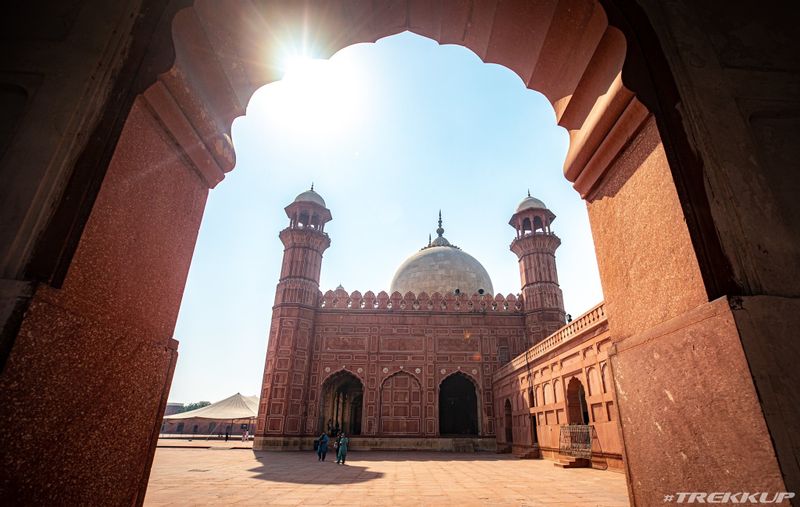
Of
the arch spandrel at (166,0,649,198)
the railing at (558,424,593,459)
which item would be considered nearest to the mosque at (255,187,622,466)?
the railing at (558,424,593,459)

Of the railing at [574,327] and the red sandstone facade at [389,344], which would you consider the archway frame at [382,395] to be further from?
the railing at [574,327]

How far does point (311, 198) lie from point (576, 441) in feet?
50.9

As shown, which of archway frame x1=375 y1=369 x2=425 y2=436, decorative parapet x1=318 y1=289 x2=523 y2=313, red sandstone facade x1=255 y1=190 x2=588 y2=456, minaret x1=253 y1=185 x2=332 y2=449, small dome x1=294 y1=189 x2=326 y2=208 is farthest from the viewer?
small dome x1=294 y1=189 x2=326 y2=208

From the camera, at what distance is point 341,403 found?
71.4 ft

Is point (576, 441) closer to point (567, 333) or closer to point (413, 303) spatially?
point (567, 333)

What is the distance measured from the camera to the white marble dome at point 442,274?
22609 millimetres

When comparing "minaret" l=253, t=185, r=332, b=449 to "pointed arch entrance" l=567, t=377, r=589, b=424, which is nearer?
"pointed arch entrance" l=567, t=377, r=589, b=424

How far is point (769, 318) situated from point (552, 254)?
64.1 ft

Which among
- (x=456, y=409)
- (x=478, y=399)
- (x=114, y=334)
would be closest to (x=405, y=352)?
(x=478, y=399)

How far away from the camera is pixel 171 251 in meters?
1.86

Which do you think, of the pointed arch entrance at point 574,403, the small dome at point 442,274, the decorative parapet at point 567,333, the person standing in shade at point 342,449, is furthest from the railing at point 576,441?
the small dome at point 442,274

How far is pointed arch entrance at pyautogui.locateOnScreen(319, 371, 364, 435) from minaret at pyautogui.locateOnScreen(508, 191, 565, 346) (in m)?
8.68

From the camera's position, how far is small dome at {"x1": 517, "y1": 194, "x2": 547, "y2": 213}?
20250 millimetres

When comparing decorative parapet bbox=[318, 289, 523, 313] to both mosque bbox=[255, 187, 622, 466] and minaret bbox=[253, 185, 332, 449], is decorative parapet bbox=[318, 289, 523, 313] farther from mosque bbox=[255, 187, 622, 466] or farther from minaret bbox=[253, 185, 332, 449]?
minaret bbox=[253, 185, 332, 449]
